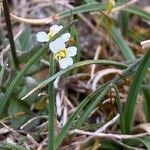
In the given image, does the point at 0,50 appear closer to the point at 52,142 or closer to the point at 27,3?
the point at 27,3

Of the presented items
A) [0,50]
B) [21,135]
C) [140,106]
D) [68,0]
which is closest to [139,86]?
[140,106]

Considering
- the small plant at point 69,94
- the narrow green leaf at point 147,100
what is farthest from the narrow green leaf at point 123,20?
the narrow green leaf at point 147,100

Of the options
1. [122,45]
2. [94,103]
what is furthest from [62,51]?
[122,45]

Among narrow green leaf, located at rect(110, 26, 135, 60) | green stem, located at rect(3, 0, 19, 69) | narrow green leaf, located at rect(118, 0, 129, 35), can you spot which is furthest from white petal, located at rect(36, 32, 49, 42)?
narrow green leaf, located at rect(118, 0, 129, 35)

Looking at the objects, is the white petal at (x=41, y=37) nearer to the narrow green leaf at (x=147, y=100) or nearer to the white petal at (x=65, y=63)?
the white petal at (x=65, y=63)

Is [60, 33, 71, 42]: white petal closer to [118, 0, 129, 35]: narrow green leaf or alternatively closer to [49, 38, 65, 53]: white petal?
[49, 38, 65, 53]: white petal

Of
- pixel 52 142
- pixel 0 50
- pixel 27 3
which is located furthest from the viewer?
pixel 27 3
